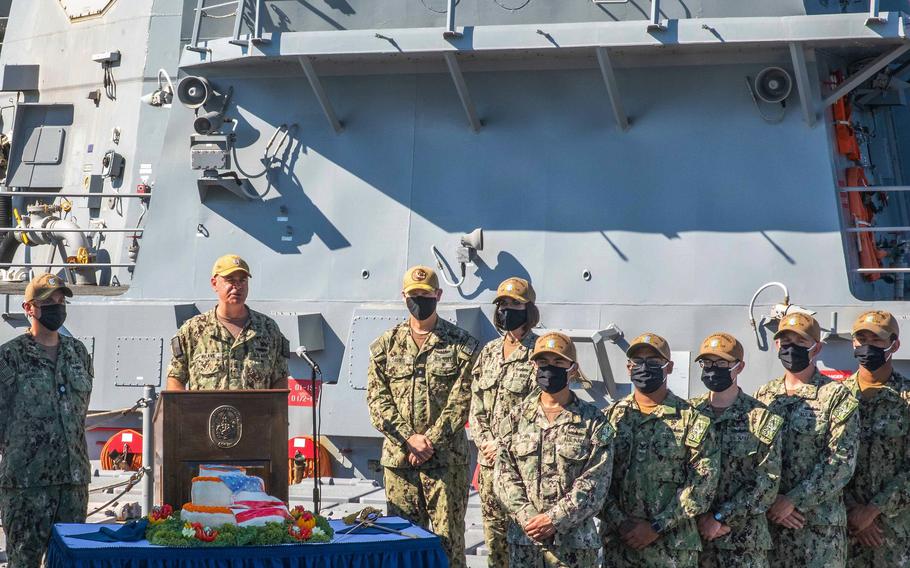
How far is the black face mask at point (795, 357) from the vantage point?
6.38m

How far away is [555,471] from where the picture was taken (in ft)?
19.6

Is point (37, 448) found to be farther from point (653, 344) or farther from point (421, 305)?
point (653, 344)

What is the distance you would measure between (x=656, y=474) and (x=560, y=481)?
17.8 inches

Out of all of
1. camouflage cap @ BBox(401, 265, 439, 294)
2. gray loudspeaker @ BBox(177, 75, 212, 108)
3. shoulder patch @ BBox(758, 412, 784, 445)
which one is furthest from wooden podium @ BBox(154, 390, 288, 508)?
gray loudspeaker @ BBox(177, 75, 212, 108)

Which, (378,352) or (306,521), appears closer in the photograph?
(306,521)

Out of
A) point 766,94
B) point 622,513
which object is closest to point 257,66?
point 766,94

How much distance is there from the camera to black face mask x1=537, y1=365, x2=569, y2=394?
6.00 meters

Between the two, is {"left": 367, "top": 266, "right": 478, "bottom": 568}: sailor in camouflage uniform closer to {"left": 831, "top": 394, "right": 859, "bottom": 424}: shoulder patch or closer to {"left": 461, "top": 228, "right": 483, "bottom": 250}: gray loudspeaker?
{"left": 831, "top": 394, "right": 859, "bottom": 424}: shoulder patch

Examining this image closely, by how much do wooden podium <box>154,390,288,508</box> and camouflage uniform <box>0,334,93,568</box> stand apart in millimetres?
882

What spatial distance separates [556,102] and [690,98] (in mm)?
893

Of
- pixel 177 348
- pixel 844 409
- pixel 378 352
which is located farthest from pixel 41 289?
pixel 844 409

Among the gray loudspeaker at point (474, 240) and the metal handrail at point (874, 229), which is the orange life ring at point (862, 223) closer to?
the metal handrail at point (874, 229)

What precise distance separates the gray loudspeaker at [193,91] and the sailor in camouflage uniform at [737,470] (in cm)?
496

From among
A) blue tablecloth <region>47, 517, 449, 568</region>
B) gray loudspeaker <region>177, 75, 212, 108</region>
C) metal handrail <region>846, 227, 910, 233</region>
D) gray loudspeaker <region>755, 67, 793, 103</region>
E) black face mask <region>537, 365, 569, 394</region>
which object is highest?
gray loudspeaker <region>177, 75, 212, 108</region>
